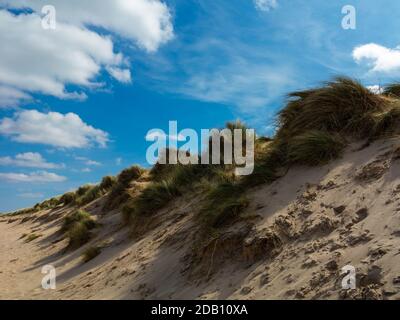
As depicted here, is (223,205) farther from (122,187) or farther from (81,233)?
(122,187)

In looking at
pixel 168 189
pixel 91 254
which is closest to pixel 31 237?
pixel 91 254

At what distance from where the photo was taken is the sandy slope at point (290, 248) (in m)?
4.43

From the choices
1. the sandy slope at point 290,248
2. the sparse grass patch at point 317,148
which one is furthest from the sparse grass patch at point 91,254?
the sparse grass patch at point 317,148

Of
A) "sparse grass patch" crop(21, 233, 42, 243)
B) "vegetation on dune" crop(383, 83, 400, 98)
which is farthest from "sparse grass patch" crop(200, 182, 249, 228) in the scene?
"sparse grass patch" crop(21, 233, 42, 243)

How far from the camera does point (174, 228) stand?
8.36 meters

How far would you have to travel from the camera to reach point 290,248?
5.31 m

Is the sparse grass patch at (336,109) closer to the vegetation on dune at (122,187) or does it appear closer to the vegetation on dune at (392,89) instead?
the vegetation on dune at (392,89)

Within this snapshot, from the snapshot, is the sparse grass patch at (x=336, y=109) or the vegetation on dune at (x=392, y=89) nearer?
the sparse grass patch at (x=336, y=109)

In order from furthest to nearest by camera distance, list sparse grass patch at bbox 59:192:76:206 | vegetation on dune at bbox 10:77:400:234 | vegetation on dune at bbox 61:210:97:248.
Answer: sparse grass patch at bbox 59:192:76:206 < vegetation on dune at bbox 61:210:97:248 < vegetation on dune at bbox 10:77:400:234

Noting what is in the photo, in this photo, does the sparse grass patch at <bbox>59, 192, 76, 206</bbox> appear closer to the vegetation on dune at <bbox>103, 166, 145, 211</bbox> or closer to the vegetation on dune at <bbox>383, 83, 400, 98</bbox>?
the vegetation on dune at <bbox>103, 166, 145, 211</bbox>

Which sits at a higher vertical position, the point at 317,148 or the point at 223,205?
the point at 317,148

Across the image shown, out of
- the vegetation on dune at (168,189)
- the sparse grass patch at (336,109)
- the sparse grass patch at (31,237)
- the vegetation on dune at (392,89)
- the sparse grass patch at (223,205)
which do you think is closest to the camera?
the sparse grass patch at (223,205)

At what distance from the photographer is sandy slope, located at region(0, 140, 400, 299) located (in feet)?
14.5
